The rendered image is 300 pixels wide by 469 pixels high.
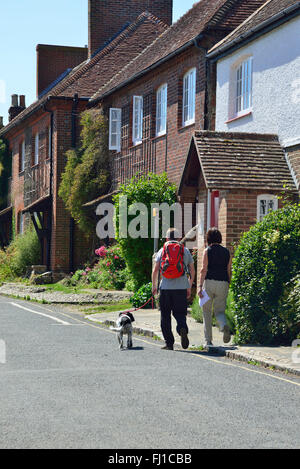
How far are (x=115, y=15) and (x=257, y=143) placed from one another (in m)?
18.5

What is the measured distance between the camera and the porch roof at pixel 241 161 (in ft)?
47.5

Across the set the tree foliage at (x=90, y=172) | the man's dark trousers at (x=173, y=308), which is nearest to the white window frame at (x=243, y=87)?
the man's dark trousers at (x=173, y=308)

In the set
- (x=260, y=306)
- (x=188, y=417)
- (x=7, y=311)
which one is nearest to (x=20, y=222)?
(x=7, y=311)

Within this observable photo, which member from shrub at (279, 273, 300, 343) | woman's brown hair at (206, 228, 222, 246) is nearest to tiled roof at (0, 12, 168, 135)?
woman's brown hair at (206, 228, 222, 246)

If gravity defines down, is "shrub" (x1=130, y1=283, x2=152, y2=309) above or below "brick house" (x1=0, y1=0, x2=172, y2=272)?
below

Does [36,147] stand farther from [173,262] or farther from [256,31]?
[173,262]

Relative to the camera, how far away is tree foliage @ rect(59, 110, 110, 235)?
2747cm

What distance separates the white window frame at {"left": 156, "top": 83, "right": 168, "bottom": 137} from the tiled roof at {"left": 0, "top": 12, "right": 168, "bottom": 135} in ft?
25.0

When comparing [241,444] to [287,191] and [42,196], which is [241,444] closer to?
[287,191]

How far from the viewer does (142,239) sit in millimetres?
20344

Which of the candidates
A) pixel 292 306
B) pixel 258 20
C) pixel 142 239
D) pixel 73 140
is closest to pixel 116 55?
pixel 73 140

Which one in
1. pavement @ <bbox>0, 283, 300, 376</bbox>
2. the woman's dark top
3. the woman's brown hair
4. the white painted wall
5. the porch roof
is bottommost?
pavement @ <bbox>0, 283, 300, 376</bbox>

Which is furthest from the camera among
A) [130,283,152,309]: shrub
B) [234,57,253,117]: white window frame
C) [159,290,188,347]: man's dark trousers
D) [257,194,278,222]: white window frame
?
[130,283,152,309]: shrub

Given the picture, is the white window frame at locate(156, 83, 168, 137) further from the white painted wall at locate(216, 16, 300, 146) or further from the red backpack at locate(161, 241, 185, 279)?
the red backpack at locate(161, 241, 185, 279)
